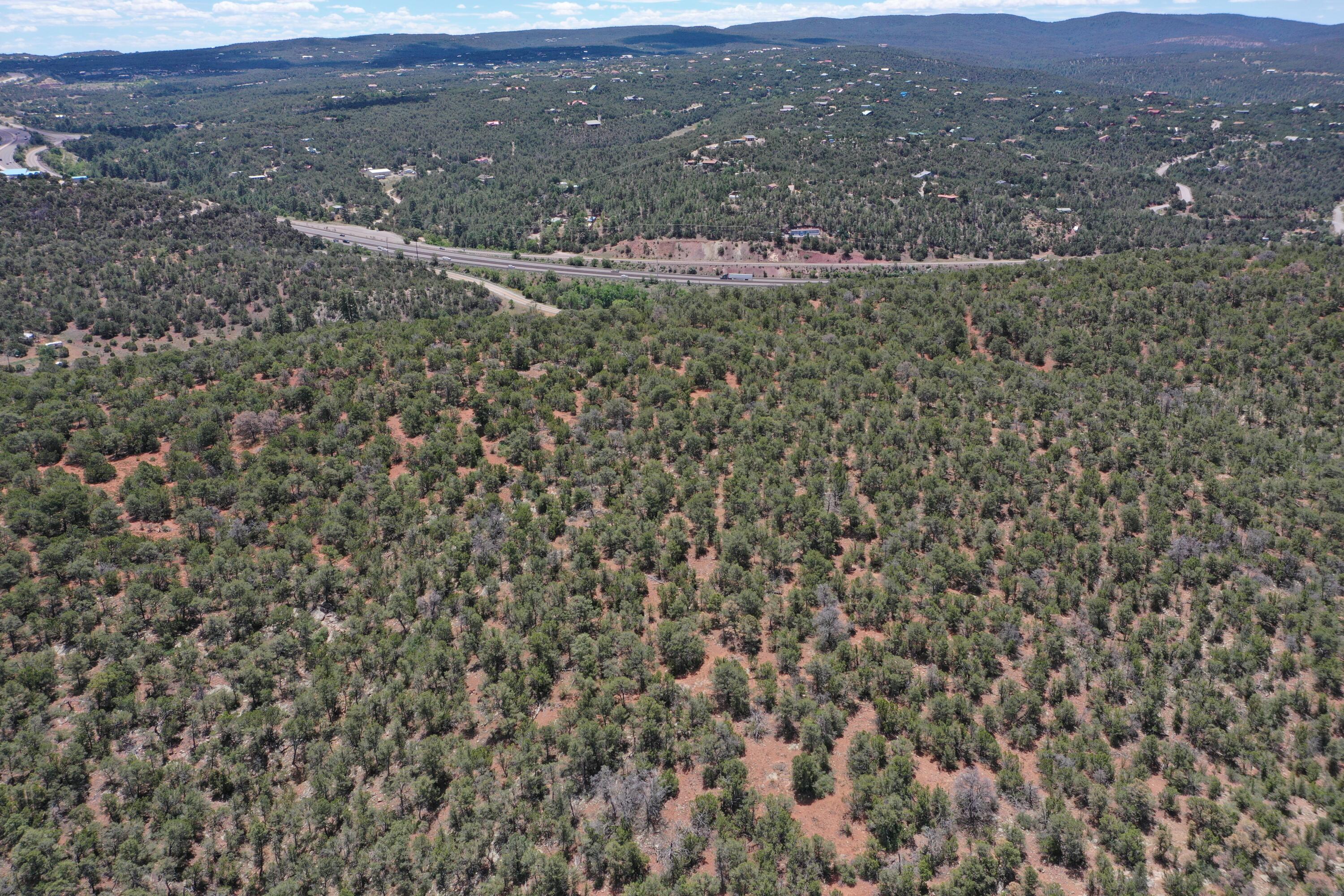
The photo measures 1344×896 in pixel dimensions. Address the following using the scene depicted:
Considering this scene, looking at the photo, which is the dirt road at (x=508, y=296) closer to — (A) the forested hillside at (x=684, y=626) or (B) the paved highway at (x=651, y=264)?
(B) the paved highway at (x=651, y=264)

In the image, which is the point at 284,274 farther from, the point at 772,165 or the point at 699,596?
the point at 772,165

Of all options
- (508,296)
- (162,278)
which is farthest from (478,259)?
(162,278)

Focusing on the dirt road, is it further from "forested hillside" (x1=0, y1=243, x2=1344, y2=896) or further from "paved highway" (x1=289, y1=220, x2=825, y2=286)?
"forested hillside" (x1=0, y1=243, x2=1344, y2=896)

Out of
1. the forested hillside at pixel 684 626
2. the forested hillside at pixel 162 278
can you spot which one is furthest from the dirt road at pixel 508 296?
the forested hillside at pixel 684 626

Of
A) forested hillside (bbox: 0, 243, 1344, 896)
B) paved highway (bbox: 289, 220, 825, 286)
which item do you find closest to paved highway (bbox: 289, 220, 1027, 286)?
paved highway (bbox: 289, 220, 825, 286)

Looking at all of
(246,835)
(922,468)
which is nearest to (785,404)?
(922,468)

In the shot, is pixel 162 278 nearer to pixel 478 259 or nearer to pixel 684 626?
pixel 478 259
